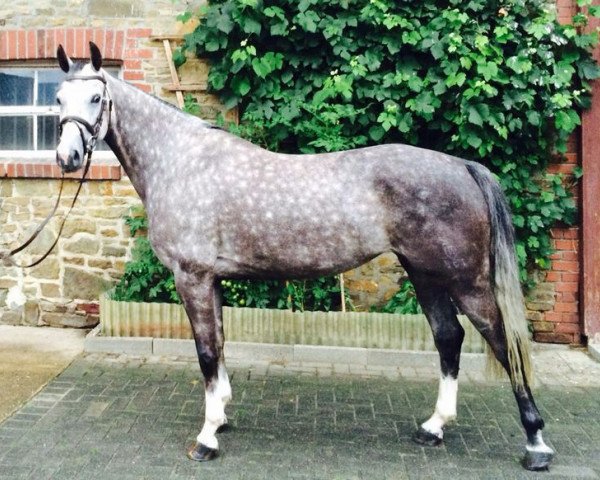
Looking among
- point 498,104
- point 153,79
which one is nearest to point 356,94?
point 498,104

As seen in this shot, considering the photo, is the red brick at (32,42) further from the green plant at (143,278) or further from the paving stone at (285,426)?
the paving stone at (285,426)

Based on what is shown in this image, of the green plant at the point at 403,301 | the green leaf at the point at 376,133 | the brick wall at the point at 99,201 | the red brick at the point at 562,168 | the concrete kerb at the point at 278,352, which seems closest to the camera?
the concrete kerb at the point at 278,352

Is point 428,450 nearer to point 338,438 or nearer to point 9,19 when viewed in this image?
point 338,438

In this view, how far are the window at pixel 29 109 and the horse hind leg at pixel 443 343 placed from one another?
4.27 meters

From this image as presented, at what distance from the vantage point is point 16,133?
6.57m

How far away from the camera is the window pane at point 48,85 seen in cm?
647

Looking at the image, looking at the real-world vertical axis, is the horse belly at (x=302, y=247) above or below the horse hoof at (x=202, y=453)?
above

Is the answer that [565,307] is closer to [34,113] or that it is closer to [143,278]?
[143,278]

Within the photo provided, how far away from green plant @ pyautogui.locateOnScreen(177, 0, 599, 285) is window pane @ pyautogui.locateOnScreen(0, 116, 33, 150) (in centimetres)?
191

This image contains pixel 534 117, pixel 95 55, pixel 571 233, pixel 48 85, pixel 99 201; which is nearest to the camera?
pixel 95 55

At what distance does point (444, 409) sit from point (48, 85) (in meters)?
5.32

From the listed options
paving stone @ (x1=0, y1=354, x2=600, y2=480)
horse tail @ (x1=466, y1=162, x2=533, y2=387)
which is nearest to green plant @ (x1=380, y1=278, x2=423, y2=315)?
paving stone @ (x1=0, y1=354, x2=600, y2=480)

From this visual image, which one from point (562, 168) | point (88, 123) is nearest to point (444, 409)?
point (88, 123)

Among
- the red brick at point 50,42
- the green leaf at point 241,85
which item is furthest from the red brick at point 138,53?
the green leaf at point 241,85
